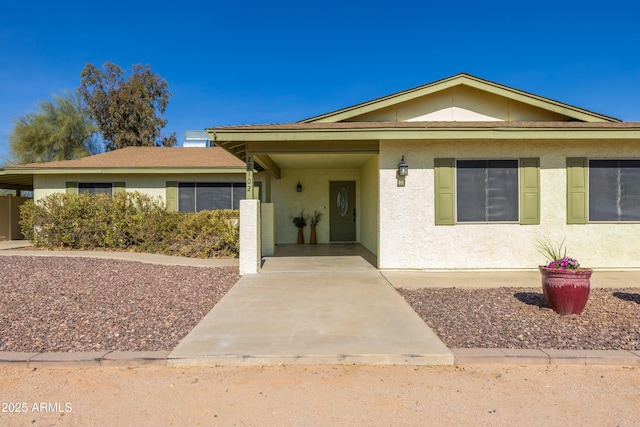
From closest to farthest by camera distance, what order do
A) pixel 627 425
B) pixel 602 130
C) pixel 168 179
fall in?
pixel 627 425 → pixel 602 130 → pixel 168 179

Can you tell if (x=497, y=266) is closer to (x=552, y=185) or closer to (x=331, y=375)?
(x=552, y=185)

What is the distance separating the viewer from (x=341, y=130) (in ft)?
25.2

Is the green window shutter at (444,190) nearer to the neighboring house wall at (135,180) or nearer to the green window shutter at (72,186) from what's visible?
the neighboring house wall at (135,180)

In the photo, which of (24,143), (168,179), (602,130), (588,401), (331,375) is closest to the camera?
(588,401)

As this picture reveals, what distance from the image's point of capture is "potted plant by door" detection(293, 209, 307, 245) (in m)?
13.9

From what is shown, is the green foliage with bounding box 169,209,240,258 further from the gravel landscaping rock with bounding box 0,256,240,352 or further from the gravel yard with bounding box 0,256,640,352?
the gravel yard with bounding box 0,256,640,352

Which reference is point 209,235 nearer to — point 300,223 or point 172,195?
point 172,195

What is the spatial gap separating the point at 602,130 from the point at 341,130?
5.15 meters

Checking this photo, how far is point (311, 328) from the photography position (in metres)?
4.60

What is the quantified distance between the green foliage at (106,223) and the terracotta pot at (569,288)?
7784 millimetres

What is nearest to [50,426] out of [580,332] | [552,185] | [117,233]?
[580,332]

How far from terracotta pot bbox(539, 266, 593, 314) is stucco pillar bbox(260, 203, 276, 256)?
7202mm

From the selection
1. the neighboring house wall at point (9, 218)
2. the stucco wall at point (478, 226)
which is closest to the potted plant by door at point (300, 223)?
the stucco wall at point (478, 226)

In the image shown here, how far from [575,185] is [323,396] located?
7633 millimetres
